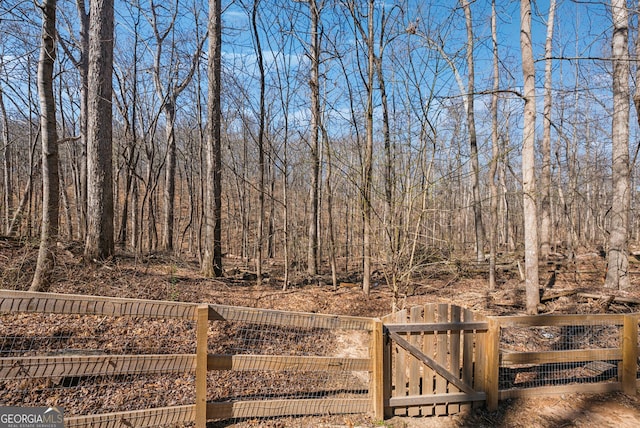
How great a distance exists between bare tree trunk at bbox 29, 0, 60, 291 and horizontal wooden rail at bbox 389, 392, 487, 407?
17.6 feet

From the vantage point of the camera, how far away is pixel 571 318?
12.8ft

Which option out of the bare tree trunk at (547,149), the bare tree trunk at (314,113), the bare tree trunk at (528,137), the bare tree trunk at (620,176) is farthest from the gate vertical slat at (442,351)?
the bare tree trunk at (547,149)

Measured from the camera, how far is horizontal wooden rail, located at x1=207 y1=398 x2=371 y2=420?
3088mm

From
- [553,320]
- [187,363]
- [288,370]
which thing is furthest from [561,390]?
[187,363]

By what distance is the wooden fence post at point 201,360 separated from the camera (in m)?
2.94

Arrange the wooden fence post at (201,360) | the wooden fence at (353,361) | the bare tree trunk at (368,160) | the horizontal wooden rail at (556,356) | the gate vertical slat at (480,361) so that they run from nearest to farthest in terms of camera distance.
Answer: the wooden fence at (353,361), the wooden fence post at (201,360), the gate vertical slat at (480,361), the horizontal wooden rail at (556,356), the bare tree trunk at (368,160)

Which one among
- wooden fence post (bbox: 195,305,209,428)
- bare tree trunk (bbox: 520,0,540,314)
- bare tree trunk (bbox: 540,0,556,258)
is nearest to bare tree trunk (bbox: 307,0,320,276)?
bare tree trunk (bbox: 520,0,540,314)

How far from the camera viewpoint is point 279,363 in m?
3.22

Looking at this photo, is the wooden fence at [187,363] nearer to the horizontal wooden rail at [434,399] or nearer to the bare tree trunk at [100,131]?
the horizontal wooden rail at [434,399]

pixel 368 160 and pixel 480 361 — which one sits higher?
pixel 368 160

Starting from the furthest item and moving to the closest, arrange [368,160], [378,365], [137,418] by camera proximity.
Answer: [368,160]
[378,365]
[137,418]

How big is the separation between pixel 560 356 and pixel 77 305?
15.9ft

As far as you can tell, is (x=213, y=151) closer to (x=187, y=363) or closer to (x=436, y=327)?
(x=187, y=363)

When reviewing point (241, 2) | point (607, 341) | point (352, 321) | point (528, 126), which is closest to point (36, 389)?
point (352, 321)
